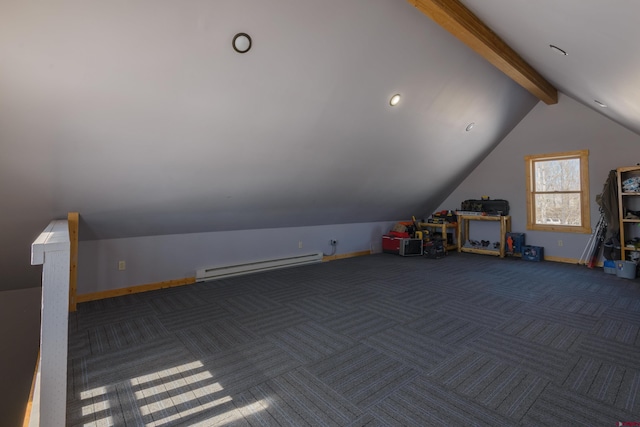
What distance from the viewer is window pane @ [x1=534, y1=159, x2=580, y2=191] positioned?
5.73 meters

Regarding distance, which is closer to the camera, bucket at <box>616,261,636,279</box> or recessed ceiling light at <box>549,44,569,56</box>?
recessed ceiling light at <box>549,44,569,56</box>

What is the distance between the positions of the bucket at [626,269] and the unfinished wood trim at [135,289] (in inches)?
240

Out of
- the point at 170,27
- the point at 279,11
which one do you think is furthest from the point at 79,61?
the point at 279,11

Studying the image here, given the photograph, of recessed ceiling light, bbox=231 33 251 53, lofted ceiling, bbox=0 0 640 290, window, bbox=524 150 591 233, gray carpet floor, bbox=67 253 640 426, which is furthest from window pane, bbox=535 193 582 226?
recessed ceiling light, bbox=231 33 251 53

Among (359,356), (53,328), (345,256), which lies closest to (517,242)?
(345,256)

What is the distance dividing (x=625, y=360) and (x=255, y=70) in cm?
357

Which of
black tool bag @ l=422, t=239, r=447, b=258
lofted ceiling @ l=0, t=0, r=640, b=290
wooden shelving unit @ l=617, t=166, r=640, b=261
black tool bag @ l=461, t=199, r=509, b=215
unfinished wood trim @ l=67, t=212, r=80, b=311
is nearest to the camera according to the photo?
lofted ceiling @ l=0, t=0, r=640, b=290

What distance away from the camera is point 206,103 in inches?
111

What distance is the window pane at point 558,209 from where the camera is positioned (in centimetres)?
574

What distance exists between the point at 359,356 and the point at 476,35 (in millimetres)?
2975

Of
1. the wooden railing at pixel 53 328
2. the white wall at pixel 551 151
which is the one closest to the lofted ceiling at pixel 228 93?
the wooden railing at pixel 53 328

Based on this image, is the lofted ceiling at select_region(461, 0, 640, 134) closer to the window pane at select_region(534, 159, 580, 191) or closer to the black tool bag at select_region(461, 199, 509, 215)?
the window pane at select_region(534, 159, 580, 191)

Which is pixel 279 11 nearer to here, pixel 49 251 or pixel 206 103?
pixel 206 103

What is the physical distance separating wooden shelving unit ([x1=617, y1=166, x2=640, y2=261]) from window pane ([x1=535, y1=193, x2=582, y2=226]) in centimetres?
68
